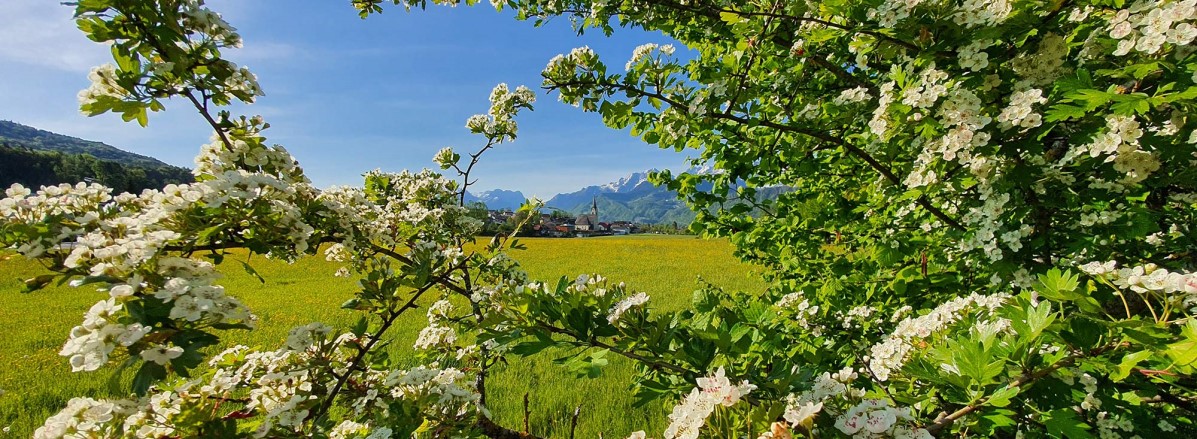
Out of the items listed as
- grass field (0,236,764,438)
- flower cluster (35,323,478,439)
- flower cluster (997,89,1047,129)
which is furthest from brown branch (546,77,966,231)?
flower cluster (35,323,478,439)

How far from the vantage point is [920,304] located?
10.2 ft

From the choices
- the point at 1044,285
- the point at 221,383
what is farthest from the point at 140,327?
the point at 1044,285

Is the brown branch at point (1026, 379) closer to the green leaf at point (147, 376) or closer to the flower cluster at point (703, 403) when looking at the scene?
the flower cluster at point (703, 403)

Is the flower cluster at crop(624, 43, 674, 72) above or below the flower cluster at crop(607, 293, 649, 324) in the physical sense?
above

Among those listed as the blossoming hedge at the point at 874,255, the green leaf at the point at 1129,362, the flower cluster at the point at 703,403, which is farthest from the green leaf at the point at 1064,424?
the flower cluster at the point at 703,403

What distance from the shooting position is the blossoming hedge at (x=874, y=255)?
1.20m

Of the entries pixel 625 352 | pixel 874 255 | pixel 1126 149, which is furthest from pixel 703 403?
pixel 874 255

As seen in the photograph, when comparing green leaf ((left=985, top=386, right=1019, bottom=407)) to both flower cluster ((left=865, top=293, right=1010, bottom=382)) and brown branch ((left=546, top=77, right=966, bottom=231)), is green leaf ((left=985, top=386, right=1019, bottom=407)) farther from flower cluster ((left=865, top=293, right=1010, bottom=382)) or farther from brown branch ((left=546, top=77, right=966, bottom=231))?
brown branch ((left=546, top=77, right=966, bottom=231))

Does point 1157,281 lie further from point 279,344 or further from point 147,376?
point 279,344

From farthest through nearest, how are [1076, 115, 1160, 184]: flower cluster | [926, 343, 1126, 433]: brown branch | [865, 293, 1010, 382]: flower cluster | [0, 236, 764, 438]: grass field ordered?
[0, 236, 764, 438]: grass field
[865, 293, 1010, 382]: flower cluster
[1076, 115, 1160, 184]: flower cluster
[926, 343, 1126, 433]: brown branch

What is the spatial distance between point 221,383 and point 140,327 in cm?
90

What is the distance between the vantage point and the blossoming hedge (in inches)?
47.1

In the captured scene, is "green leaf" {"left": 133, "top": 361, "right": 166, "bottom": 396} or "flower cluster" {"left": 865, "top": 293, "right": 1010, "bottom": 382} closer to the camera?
"green leaf" {"left": 133, "top": 361, "right": 166, "bottom": 396}

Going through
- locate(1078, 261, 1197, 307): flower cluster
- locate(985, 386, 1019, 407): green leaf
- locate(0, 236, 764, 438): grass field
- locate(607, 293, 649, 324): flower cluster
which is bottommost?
locate(0, 236, 764, 438): grass field
